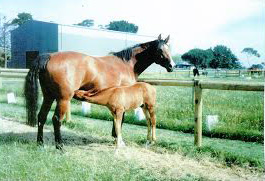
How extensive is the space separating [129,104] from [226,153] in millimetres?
1914

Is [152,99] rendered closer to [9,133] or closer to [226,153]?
[226,153]

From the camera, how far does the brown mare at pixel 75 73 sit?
226 inches

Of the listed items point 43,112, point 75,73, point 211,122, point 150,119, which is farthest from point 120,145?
point 211,122

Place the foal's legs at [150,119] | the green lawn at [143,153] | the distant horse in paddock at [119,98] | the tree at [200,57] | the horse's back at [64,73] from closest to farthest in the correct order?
the green lawn at [143,153], the horse's back at [64,73], the distant horse in paddock at [119,98], the foal's legs at [150,119], the tree at [200,57]

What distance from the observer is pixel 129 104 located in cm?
614

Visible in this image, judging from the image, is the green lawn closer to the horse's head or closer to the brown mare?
the brown mare

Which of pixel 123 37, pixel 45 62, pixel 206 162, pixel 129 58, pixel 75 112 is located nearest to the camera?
pixel 206 162

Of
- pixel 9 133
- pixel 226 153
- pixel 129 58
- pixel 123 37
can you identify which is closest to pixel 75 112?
pixel 9 133

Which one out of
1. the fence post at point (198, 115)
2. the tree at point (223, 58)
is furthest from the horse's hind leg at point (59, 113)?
the tree at point (223, 58)

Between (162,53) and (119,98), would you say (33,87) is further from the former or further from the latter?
(162,53)

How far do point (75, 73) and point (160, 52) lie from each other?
1972 millimetres

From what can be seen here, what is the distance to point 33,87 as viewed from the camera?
20.0 ft

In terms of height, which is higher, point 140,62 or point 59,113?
point 140,62

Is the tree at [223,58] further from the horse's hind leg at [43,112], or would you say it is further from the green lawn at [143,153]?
the horse's hind leg at [43,112]
